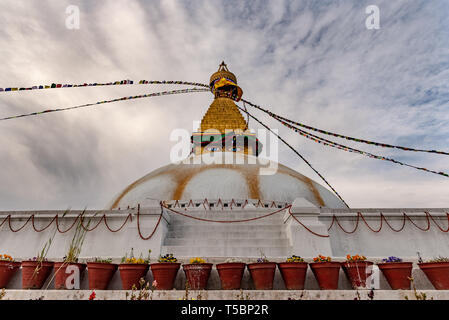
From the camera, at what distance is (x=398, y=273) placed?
13.1 feet

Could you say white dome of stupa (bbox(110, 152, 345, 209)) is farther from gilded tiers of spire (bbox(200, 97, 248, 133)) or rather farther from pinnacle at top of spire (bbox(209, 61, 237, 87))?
pinnacle at top of spire (bbox(209, 61, 237, 87))

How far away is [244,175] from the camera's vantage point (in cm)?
1291

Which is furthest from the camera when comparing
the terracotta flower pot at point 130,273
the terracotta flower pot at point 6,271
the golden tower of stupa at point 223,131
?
the golden tower of stupa at point 223,131

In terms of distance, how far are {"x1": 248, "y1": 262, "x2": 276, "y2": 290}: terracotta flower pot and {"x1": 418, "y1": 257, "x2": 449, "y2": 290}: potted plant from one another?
7.68 ft

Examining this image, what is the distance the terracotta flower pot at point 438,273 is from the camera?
13.1 feet

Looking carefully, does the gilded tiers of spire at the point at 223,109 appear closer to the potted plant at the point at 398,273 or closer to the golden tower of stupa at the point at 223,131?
the golden tower of stupa at the point at 223,131

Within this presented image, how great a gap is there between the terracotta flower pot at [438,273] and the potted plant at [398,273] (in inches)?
13.3

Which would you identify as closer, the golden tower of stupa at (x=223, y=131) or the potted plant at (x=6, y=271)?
the potted plant at (x=6, y=271)

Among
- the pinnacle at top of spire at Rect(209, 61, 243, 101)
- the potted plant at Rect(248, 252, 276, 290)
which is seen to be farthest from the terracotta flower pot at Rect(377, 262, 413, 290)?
the pinnacle at top of spire at Rect(209, 61, 243, 101)

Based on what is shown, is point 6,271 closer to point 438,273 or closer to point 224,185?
point 438,273

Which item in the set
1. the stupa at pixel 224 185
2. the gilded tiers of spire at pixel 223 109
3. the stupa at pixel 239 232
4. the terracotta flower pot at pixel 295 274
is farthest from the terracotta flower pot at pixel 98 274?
the gilded tiers of spire at pixel 223 109

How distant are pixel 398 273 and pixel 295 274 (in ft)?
4.94

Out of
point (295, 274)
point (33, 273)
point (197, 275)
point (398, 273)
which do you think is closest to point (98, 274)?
point (33, 273)
